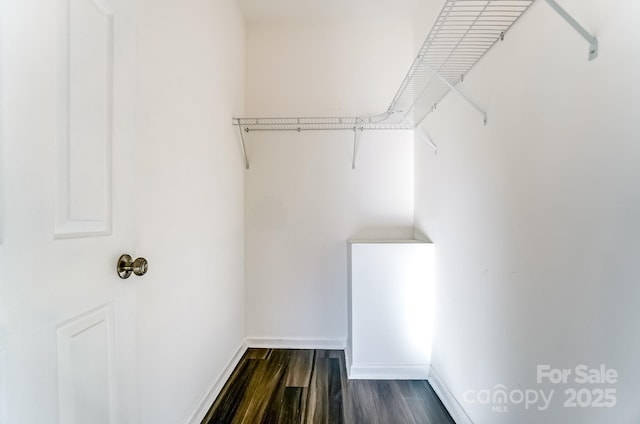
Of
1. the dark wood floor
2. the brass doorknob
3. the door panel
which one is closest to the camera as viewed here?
the door panel

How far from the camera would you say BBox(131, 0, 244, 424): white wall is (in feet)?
3.76

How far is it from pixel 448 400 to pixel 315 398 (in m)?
0.74

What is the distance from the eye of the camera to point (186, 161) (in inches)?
57.6

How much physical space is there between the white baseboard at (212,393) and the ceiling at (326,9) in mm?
2556

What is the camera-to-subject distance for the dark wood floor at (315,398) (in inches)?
62.7

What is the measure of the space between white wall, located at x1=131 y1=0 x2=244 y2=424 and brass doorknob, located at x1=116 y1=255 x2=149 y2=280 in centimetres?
19

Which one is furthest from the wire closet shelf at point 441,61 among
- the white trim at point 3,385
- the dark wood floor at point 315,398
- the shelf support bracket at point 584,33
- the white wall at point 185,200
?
the dark wood floor at point 315,398

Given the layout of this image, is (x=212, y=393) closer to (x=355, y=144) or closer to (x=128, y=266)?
(x=128, y=266)

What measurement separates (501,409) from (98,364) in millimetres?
1386

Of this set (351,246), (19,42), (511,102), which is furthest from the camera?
(351,246)

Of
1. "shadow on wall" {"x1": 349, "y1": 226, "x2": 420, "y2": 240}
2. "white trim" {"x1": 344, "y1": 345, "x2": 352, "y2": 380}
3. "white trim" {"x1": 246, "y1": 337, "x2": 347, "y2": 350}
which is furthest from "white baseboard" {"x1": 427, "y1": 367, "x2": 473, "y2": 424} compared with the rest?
"shadow on wall" {"x1": 349, "y1": 226, "x2": 420, "y2": 240}

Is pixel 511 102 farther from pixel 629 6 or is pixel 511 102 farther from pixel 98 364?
pixel 98 364

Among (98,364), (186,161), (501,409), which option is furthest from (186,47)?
(501,409)

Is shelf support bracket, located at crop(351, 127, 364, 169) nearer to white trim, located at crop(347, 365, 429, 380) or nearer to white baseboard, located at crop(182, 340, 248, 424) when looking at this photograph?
white trim, located at crop(347, 365, 429, 380)
